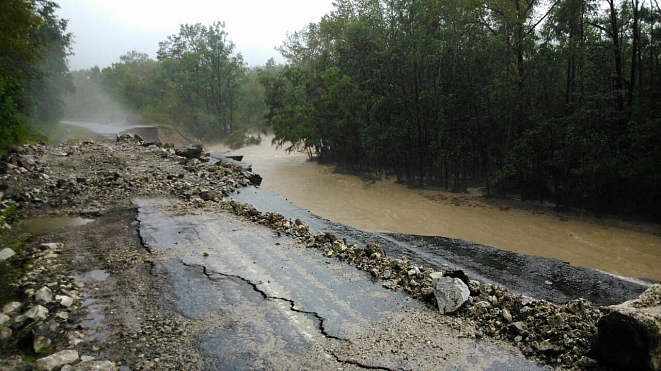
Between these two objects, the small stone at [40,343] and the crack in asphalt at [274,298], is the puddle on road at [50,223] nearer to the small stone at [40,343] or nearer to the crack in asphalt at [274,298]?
the crack in asphalt at [274,298]

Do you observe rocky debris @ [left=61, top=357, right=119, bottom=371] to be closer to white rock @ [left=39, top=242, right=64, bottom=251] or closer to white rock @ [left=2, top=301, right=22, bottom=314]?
white rock @ [left=2, top=301, right=22, bottom=314]

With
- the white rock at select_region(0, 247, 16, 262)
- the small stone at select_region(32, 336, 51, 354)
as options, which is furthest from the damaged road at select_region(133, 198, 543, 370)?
the white rock at select_region(0, 247, 16, 262)

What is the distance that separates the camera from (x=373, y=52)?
792 inches

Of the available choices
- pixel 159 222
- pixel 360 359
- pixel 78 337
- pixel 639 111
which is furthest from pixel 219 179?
A: pixel 639 111

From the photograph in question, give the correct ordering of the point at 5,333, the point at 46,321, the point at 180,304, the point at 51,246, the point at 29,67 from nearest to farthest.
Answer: the point at 5,333 → the point at 46,321 → the point at 180,304 → the point at 51,246 → the point at 29,67

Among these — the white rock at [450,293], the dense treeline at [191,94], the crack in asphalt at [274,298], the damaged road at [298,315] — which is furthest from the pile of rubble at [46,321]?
the dense treeline at [191,94]

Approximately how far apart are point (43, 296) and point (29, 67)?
20685 mm

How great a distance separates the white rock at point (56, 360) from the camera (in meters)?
4.07

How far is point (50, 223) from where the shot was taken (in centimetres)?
970

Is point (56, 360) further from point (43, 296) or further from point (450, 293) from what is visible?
point (450, 293)

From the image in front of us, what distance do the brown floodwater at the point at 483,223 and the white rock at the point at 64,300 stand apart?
778 centimetres

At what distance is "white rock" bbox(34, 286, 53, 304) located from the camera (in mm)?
5463

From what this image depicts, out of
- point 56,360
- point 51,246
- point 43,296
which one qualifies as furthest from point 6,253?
point 56,360

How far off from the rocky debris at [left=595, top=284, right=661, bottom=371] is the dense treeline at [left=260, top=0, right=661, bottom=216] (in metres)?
9.42
